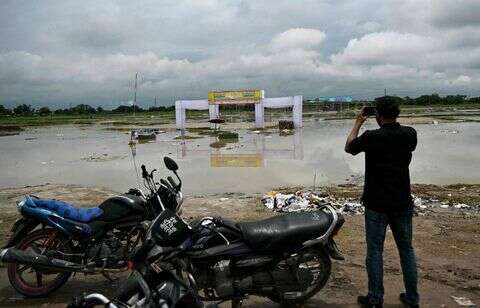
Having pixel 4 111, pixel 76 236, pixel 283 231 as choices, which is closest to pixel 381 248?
pixel 283 231

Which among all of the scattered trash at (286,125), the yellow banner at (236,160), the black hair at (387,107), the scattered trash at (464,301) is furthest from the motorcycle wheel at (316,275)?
the scattered trash at (286,125)

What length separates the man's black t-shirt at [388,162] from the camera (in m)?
3.93

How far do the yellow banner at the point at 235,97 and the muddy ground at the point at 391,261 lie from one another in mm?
32338

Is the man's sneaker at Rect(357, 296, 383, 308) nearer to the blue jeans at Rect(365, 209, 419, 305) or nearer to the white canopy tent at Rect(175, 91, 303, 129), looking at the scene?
the blue jeans at Rect(365, 209, 419, 305)

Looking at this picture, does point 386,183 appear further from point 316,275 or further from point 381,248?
point 316,275

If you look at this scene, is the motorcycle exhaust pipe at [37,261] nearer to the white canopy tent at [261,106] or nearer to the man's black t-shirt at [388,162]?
the man's black t-shirt at [388,162]

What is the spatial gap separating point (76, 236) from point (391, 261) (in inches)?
147

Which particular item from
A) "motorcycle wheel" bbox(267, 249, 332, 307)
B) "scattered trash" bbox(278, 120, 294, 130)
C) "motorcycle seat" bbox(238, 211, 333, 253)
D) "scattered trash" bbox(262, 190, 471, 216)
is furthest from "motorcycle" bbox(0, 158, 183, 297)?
"scattered trash" bbox(278, 120, 294, 130)

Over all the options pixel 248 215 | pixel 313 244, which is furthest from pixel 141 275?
pixel 248 215

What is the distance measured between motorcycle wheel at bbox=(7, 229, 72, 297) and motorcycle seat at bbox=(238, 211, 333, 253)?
2091 millimetres

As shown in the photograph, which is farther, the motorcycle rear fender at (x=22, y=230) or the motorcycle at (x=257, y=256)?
the motorcycle rear fender at (x=22, y=230)

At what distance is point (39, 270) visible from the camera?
4750 mm

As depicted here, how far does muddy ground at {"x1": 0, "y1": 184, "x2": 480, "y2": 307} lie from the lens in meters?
4.67

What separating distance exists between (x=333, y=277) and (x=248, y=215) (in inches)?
129
